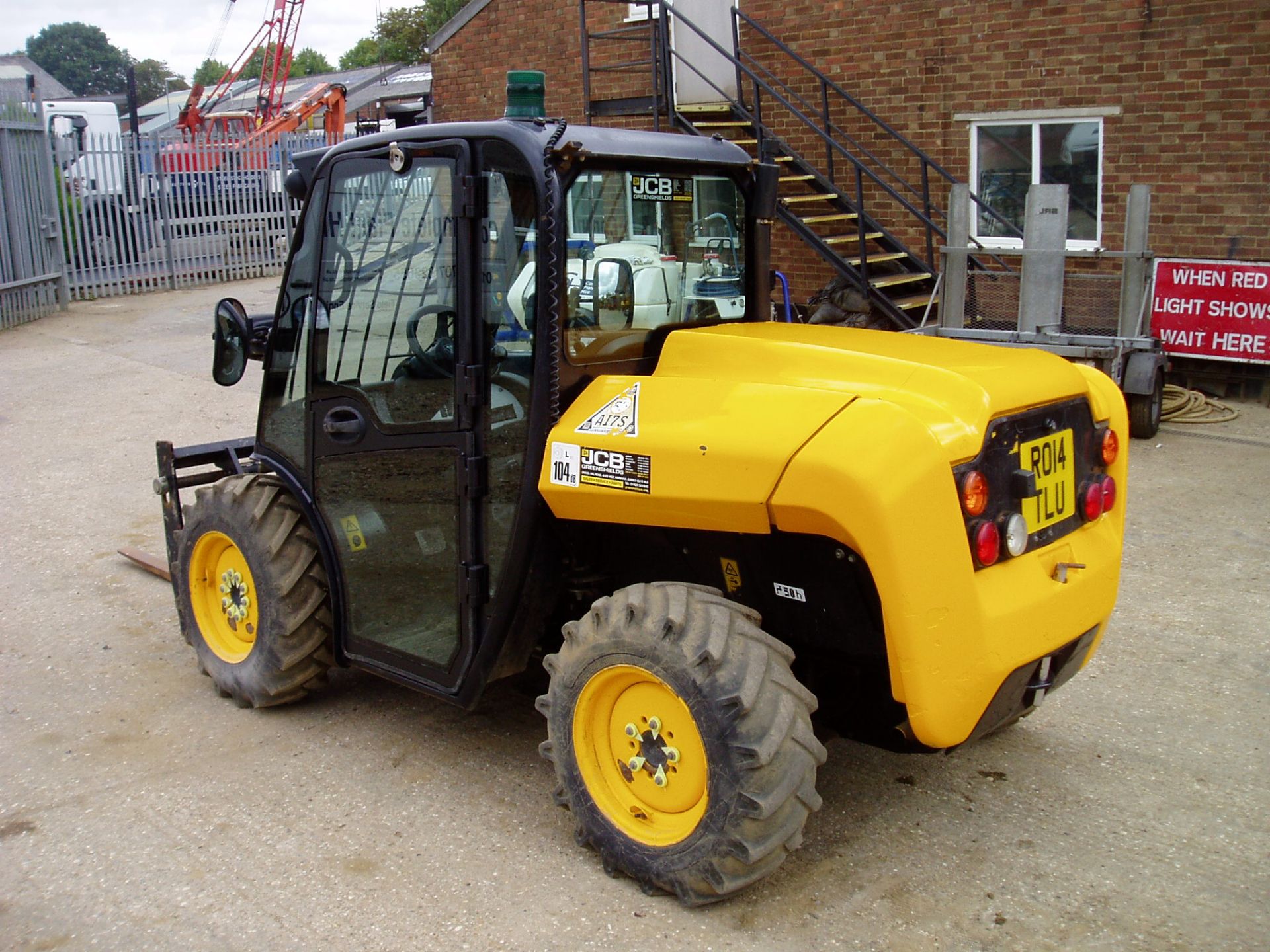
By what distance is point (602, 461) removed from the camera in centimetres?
353

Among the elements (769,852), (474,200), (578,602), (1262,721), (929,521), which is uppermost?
(474,200)

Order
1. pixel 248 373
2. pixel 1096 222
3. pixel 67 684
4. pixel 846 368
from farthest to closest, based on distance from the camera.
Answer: pixel 248 373 < pixel 1096 222 < pixel 67 684 < pixel 846 368

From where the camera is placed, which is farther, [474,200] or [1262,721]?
[1262,721]

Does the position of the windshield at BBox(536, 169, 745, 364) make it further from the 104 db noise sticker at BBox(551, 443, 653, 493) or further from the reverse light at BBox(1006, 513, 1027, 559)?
the reverse light at BBox(1006, 513, 1027, 559)

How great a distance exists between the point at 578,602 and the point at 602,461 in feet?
2.38

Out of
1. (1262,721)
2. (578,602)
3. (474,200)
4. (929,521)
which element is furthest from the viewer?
(1262,721)

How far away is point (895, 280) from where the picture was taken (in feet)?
37.9

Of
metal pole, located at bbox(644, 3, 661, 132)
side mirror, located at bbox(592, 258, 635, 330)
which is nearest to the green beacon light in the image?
side mirror, located at bbox(592, 258, 635, 330)

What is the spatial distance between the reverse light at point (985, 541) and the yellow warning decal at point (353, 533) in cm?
218

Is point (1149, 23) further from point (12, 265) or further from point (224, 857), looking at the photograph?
point (12, 265)

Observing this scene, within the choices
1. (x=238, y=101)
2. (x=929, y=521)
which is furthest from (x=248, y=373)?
(x=238, y=101)

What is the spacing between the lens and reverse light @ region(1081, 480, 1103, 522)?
3.69 metres

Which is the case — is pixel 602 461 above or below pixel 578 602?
above

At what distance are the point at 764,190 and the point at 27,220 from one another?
1292 cm
